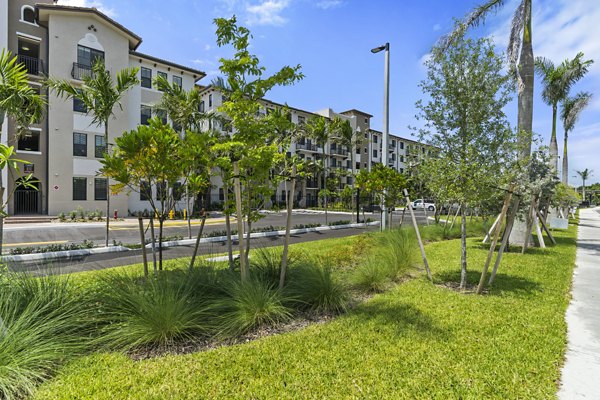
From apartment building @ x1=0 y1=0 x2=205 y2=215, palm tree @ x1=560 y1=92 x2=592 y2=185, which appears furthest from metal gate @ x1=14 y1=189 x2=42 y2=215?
palm tree @ x1=560 y1=92 x2=592 y2=185

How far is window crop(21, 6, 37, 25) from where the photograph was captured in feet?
78.2

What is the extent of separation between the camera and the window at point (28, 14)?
23.8 meters

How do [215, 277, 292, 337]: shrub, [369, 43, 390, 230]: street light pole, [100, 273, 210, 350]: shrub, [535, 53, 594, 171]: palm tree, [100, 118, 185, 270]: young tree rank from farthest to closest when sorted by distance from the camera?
1. [535, 53, 594, 171]: palm tree
2. [369, 43, 390, 230]: street light pole
3. [100, 118, 185, 270]: young tree
4. [215, 277, 292, 337]: shrub
5. [100, 273, 210, 350]: shrub

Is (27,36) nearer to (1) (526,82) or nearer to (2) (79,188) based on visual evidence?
(2) (79,188)

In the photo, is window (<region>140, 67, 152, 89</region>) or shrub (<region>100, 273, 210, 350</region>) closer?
shrub (<region>100, 273, 210, 350</region>)

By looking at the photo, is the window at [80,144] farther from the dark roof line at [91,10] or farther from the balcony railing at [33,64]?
the dark roof line at [91,10]

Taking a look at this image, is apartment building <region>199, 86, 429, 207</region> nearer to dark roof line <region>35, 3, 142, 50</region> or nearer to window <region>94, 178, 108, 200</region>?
dark roof line <region>35, 3, 142, 50</region>

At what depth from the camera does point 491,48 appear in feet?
21.0

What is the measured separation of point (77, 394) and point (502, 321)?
18.3 ft

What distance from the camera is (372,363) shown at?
11.7ft

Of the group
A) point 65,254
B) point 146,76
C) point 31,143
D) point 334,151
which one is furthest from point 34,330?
point 334,151

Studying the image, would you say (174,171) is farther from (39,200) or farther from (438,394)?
(39,200)

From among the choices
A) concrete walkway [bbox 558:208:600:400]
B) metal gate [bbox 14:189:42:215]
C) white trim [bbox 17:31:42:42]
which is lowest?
concrete walkway [bbox 558:208:600:400]

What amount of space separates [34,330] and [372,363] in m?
3.76
